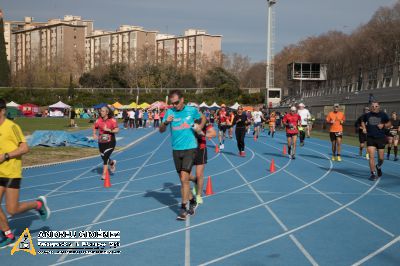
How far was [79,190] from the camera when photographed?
11055 mm

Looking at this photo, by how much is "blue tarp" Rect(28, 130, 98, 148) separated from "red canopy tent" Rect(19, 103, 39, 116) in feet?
184

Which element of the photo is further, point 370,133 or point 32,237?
point 370,133

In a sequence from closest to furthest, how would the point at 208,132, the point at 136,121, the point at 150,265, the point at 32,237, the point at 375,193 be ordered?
the point at 150,265, the point at 32,237, the point at 208,132, the point at 375,193, the point at 136,121

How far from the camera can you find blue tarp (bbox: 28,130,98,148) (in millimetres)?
22062

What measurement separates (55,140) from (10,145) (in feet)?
54.8

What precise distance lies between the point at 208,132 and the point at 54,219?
2943 millimetres

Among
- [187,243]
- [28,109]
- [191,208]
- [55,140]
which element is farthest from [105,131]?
[28,109]

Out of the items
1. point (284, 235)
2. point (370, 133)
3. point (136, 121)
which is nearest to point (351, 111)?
point (136, 121)

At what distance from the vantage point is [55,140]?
2242cm

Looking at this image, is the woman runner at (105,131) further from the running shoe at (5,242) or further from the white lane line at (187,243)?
the running shoe at (5,242)

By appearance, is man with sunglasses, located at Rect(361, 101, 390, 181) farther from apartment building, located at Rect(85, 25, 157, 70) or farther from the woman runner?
apartment building, located at Rect(85, 25, 157, 70)

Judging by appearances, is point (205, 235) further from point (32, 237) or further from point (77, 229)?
point (32, 237)

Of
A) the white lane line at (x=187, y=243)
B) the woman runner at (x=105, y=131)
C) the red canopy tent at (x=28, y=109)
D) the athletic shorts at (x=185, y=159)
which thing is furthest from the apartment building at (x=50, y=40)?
the white lane line at (x=187, y=243)

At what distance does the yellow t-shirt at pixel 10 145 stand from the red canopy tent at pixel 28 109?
73.0 meters
